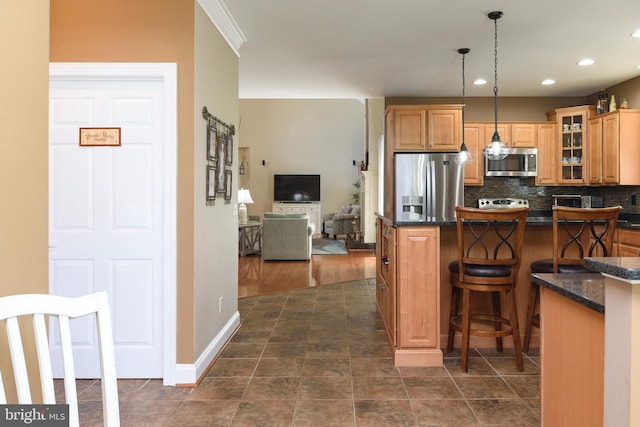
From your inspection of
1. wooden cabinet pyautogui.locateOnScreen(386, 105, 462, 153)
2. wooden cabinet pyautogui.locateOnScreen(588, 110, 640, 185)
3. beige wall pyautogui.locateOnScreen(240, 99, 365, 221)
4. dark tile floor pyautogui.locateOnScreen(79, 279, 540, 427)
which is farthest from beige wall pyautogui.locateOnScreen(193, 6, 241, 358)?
beige wall pyautogui.locateOnScreen(240, 99, 365, 221)

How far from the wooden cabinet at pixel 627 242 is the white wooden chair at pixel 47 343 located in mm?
4339

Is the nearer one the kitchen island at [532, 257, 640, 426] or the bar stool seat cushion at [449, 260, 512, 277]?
the kitchen island at [532, 257, 640, 426]

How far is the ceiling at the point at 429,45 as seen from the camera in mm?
3045

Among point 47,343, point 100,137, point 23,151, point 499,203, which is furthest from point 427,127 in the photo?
point 47,343

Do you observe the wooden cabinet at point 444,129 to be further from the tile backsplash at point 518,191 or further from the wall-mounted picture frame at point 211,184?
the wall-mounted picture frame at point 211,184

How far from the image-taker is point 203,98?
2635 mm

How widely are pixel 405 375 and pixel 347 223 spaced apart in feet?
26.1

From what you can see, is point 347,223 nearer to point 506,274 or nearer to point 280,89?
point 280,89

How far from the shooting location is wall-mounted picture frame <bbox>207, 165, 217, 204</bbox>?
2.72 m

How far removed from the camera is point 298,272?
20.1 feet

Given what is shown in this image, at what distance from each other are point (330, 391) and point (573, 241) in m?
1.86

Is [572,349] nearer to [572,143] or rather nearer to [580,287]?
[580,287]

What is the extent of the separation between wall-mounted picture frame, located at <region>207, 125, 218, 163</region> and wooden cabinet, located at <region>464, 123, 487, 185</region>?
3.91m

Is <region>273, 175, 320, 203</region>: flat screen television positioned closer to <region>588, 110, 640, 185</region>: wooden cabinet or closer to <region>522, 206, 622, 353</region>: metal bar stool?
<region>588, 110, 640, 185</region>: wooden cabinet
